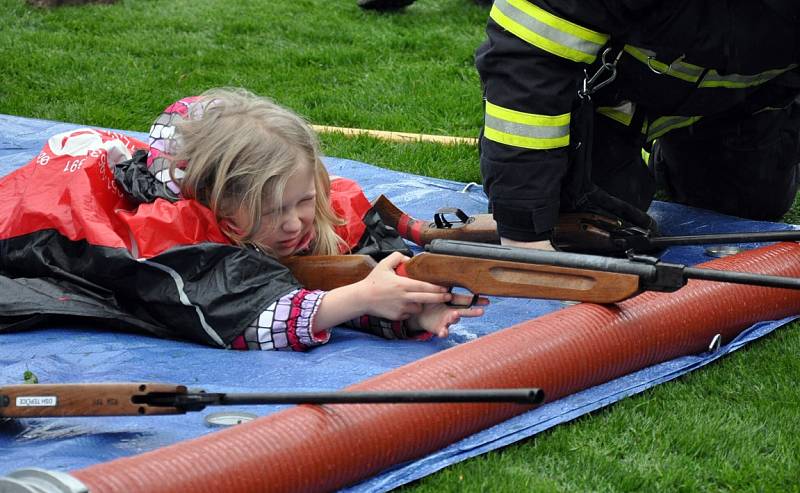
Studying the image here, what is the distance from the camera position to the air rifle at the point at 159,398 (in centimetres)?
245

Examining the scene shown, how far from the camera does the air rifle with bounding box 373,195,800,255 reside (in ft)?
13.7

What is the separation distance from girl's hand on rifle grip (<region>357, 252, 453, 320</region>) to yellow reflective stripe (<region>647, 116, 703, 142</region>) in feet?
5.23

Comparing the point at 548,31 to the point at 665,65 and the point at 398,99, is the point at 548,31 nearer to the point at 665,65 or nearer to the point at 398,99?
the point at 665,65

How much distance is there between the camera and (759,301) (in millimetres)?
3648

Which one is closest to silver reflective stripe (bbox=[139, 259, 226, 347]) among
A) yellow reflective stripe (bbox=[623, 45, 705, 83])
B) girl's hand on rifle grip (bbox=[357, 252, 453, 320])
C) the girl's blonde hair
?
the girl's blonde hair

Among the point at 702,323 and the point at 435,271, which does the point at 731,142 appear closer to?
the point at 702,323

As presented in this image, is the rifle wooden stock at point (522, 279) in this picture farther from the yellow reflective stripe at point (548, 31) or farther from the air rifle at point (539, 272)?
the yellow reflective stripe at point (548, 31)

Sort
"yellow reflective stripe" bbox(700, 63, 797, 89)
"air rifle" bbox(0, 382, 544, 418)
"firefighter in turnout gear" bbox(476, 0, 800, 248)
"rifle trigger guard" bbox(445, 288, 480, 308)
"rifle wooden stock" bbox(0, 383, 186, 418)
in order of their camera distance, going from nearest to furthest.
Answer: "air rifle" bbox(0, 382, 544, 418) → "rifle wooden stock" bbox(0, 383, 186, 418) → "rifle trigger guard" bbox(445, 288, 480, 308) → "firefighter in turnout gear" bbox(476, 0, 800, 248) → "yellow reflective stripe" bbox(700, 63, 797, 89)

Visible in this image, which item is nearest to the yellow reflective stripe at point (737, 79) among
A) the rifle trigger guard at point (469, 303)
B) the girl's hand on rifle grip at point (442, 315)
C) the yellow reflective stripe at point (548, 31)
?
the yellow reflective stripe at point (548, 31)

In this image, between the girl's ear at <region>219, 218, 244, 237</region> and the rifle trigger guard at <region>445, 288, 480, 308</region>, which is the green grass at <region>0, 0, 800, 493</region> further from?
the girl's ear at <region>219, 218, 244, 237</region>

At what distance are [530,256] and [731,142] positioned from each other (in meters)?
2.13

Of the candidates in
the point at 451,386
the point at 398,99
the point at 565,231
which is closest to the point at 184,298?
→ the point at 451,386

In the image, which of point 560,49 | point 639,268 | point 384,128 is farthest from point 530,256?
point 384,128

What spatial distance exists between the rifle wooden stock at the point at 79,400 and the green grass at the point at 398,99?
682mm
